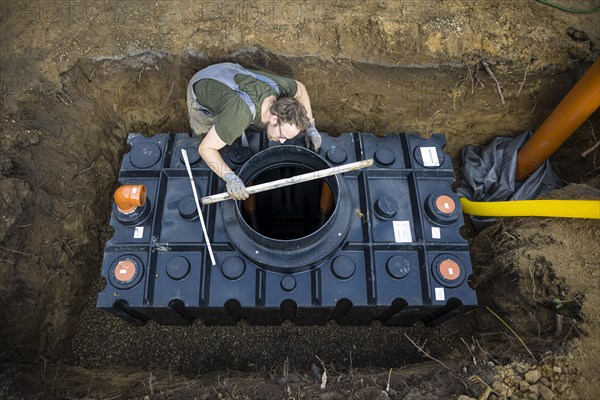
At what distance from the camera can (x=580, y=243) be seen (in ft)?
11.0

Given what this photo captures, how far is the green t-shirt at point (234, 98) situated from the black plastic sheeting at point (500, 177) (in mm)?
2355

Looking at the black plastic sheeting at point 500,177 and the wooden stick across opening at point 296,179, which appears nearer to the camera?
the wooden stick across opening at point 296,179

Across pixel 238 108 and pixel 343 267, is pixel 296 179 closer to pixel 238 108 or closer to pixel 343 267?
pixel 238 108

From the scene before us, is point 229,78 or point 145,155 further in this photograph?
point 145,155

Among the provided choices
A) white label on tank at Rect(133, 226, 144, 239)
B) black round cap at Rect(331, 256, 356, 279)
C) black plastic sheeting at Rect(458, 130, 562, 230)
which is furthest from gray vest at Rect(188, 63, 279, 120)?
black plastic sheeting at Rect(458, 130, 562, 230)

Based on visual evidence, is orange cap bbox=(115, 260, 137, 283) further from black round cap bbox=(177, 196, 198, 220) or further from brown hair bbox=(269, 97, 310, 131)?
brown hair bbox=(269, 97, 310, 131)

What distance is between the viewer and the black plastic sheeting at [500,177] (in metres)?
4.43

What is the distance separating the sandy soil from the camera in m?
3.65

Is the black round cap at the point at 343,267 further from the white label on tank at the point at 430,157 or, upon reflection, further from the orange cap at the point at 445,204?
the white label on tank at the point at 430,157

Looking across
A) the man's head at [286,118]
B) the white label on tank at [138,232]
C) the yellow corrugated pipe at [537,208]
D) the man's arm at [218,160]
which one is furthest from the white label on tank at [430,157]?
the white label on tank at [138,232]

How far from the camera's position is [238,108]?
120 inches

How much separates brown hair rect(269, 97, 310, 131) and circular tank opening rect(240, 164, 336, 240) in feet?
2.35

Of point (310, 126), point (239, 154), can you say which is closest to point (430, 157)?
point (310, 126)

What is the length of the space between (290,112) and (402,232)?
1.38m
